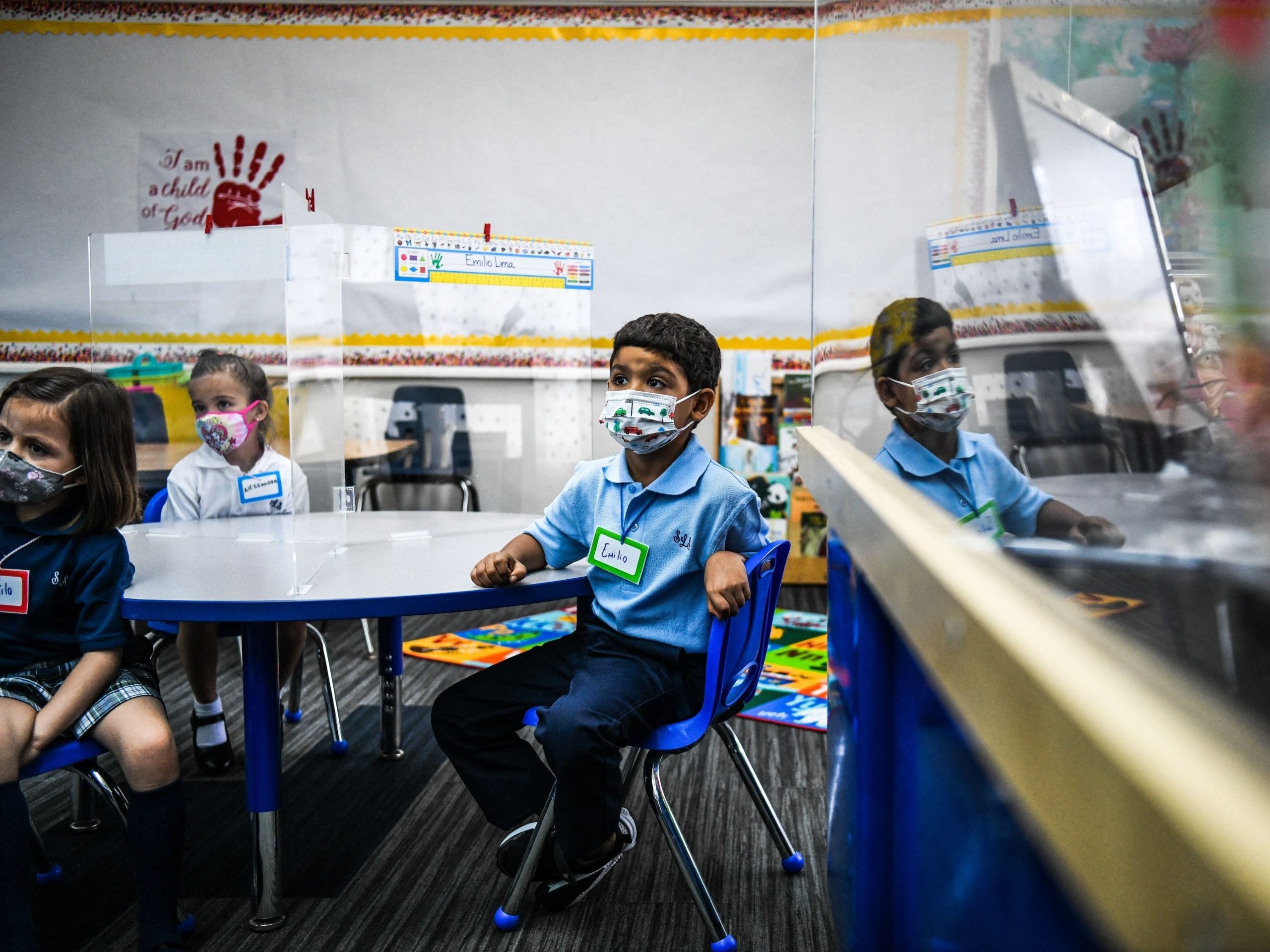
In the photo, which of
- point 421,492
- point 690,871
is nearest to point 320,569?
point 690,871

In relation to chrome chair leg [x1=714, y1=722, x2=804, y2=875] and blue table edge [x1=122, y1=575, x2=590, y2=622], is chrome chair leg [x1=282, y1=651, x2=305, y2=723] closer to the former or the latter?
blue table edge [x1=122, y1=575, x2=590, y2=622]

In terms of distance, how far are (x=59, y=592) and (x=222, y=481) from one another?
90 centimetres

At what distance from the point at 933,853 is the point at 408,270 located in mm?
2502

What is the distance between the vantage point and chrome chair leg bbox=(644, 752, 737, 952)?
1.64 meters

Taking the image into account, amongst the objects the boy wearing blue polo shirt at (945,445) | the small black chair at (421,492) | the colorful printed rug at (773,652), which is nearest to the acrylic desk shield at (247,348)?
the small black chair at (421,492)

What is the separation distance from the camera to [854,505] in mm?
749

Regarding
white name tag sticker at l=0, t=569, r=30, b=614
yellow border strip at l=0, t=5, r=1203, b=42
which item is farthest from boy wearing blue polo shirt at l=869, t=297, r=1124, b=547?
yellow border strip at l=0, t=5, r=1203, b=42

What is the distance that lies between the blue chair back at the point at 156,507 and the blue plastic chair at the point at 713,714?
1330 millimetres

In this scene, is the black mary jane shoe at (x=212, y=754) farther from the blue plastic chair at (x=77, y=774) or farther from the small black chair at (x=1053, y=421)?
the small black chair at (x=1053, y=421)

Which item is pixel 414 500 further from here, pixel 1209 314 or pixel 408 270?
pixel 1209 314

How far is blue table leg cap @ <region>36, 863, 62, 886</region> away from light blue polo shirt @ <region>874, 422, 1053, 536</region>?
1.89 m

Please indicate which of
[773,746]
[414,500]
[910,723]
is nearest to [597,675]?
[910,723]

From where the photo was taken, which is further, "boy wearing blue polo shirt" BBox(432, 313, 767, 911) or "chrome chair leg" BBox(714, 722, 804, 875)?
"chrome chair leg" BBox(714, 722, 804, 875)

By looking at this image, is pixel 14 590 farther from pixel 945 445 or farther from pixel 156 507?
pixel 945 445
